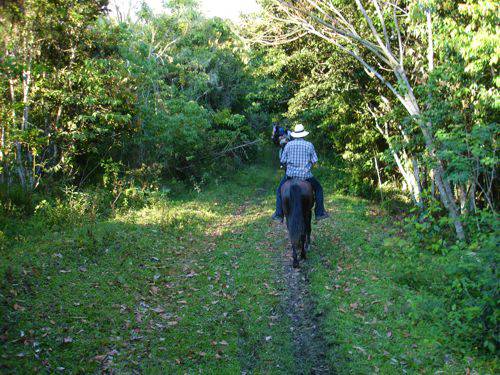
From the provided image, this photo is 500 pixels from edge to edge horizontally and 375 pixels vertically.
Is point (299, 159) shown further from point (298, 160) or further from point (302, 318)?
point (302, 318)

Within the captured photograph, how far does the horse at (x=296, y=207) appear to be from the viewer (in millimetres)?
8414

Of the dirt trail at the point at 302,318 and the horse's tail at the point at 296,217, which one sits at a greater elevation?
the horse's tail at the point at 296,217

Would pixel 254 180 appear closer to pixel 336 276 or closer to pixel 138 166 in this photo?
pixel 138 166

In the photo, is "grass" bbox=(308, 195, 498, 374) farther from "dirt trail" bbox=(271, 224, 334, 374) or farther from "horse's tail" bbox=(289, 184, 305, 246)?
"horse's tail" bbox=(289, 184, 305, 246)

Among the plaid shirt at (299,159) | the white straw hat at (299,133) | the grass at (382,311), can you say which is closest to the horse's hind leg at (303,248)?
the grass at (382,311)

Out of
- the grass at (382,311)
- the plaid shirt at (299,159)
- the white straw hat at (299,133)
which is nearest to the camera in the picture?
the grass at (382,311)

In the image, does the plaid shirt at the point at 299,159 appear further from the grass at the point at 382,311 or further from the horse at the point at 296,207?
the grass at the point at 382,311

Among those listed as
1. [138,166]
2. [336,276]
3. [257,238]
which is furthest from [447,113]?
[138,166]

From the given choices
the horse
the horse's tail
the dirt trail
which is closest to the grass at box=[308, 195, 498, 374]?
the dirt trail

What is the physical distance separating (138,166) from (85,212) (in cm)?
462

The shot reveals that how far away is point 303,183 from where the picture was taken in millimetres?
8648

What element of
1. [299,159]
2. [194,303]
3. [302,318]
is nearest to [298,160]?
[299,159]

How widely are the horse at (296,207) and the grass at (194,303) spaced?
67cm

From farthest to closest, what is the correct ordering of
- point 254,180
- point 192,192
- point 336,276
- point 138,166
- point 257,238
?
point 254,180 → point 192,192 → point 138,166 → point 257,238 → point 336,276
